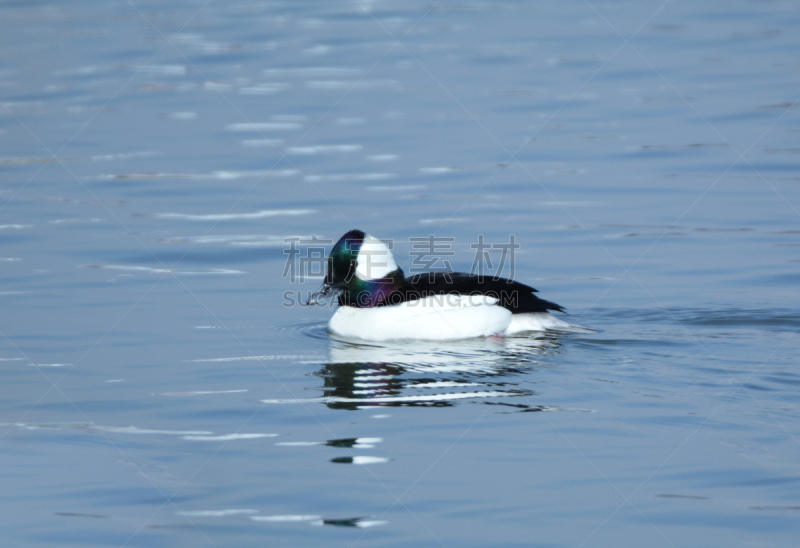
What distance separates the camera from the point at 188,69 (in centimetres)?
1844

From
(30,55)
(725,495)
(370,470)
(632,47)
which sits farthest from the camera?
(30,55)

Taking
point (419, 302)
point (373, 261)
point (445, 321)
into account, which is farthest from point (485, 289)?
point (373, 261)

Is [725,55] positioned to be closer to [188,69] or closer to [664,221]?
[664,221]

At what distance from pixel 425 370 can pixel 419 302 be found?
0.92 meters

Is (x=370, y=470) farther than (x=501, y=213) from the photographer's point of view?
No

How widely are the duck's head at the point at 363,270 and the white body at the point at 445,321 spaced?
0.58ft

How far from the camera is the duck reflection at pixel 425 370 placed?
6.26 meters

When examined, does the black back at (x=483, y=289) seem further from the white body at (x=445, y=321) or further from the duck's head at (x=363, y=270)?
the duck's head at (x=363, y=270)

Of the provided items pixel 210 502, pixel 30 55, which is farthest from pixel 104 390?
pixel 30 55

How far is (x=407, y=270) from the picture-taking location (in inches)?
377

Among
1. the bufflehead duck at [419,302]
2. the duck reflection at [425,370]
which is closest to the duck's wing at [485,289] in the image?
the bufflehead duck at [419,302]

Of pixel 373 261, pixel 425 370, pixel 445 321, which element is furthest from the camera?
pixel 373 261

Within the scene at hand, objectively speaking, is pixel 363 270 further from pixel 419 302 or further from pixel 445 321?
pixel 445 321

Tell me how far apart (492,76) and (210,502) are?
12.6 m
